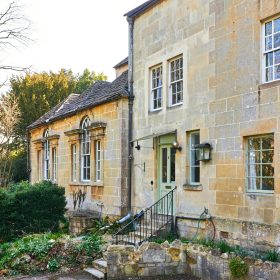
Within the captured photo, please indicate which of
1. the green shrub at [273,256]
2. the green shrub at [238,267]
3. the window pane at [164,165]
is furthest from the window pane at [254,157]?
the window pane at [164,165]

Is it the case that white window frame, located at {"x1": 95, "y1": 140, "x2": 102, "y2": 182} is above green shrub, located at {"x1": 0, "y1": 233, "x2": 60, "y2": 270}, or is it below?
above

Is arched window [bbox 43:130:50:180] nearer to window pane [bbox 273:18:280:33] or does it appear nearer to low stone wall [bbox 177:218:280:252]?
low stone wall [bbox 177:218:280:252]

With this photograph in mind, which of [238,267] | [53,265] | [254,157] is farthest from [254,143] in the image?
[53,265]

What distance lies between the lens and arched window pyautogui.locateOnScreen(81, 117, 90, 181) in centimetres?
2076

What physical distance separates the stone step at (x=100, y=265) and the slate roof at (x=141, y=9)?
8856 millimetres

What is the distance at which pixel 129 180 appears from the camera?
17.2 metres

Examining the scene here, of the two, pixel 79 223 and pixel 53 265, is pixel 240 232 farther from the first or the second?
pixel 79 223

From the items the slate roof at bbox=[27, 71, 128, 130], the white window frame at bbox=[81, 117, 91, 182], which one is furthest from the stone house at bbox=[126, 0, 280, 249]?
the white window frame at bbox=[81, 117, 91, 182]

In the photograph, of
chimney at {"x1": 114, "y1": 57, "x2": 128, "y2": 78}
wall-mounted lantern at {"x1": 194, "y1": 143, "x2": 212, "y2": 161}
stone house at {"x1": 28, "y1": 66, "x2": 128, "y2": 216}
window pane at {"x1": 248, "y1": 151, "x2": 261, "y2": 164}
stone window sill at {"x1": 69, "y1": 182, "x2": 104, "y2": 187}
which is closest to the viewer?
window pane at {"x1": 248, "y1": 151, "x2": 261, "y2": 164}

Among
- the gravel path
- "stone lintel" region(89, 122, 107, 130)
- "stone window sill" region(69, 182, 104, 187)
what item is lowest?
the gravel path

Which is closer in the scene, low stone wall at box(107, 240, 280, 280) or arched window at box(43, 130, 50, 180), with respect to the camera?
low stone wall at box(107, 240, 280, 280)

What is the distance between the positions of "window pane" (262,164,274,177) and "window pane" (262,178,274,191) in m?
0.12

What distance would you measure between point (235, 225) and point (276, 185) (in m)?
1.75

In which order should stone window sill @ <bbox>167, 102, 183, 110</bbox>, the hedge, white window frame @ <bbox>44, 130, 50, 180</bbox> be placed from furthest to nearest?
1. white window frame @ <bbox>44, 130, 50, 180</bbox>
2. the hedge
3. stone window sill @ <bbox>167, 102, 183, 110</bbox>
